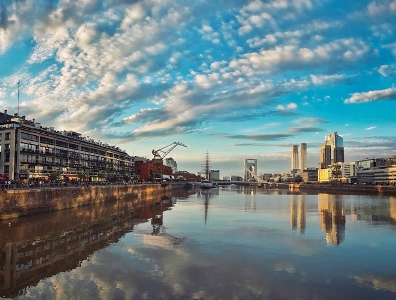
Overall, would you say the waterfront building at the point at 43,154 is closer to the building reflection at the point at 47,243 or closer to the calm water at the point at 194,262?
the building reflection at the point at 47,243

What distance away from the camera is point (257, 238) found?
36781 mm

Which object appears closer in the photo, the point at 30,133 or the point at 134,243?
the point at 134,243

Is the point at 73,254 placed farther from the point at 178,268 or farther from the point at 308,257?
the point at 308,257

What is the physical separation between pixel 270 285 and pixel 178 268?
6.78 metres

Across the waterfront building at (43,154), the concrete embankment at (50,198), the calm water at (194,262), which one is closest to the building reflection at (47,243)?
the calm water at (194,262)

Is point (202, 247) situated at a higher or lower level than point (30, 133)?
lower

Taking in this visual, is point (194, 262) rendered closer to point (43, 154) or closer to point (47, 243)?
point (47, 243)

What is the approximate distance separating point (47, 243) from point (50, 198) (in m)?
25.3

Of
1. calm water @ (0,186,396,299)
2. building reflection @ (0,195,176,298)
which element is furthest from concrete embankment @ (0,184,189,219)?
calm water @ (0,186,396,299)

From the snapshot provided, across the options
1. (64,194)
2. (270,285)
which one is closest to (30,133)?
(64,194)

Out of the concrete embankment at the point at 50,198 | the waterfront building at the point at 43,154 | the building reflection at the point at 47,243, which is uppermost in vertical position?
the waterfront building at the point at 43,154

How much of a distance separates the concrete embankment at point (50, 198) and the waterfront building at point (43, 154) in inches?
545

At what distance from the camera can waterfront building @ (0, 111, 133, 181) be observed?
85219mm

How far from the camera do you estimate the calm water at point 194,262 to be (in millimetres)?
19828
